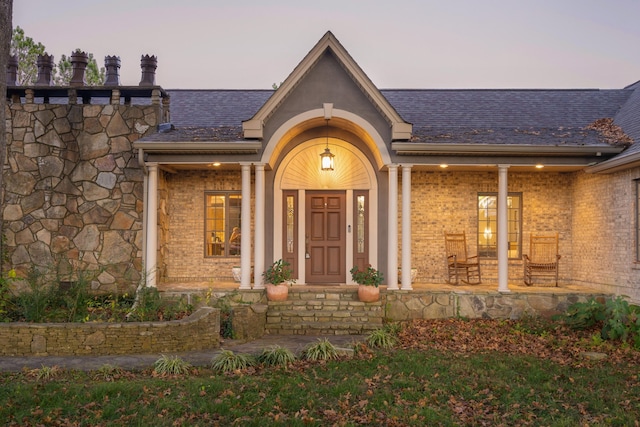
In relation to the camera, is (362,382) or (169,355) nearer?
(362,382)

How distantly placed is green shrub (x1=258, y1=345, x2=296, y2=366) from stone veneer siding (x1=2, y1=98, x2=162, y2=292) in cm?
492

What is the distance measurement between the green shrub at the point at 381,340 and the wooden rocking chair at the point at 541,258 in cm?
471

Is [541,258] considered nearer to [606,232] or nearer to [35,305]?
[606,232]

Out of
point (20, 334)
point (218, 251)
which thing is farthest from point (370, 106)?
point (20, 334)

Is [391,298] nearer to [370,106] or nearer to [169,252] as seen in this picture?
[370,106]

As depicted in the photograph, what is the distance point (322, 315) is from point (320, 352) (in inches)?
88.9

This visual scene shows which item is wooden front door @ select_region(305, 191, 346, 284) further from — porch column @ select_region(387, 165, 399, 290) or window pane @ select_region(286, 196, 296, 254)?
porch column @ select_region(387, 165, 399, 290)

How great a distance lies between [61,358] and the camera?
716 centimetres

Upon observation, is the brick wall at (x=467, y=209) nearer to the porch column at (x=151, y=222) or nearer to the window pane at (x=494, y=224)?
the window pane at (x=494, y=224)

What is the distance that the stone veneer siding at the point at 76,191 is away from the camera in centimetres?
1058

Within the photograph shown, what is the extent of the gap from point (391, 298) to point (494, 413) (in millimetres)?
4784

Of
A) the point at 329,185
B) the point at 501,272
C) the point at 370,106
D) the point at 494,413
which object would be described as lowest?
the point at 494,413

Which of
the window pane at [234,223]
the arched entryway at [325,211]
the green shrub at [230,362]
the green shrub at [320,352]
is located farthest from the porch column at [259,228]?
the green shrub at [230,362]

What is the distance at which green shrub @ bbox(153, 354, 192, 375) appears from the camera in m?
6.33
